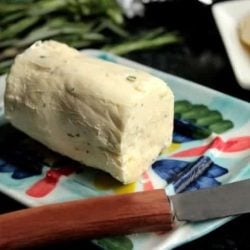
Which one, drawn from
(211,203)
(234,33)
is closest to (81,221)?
(211,203)

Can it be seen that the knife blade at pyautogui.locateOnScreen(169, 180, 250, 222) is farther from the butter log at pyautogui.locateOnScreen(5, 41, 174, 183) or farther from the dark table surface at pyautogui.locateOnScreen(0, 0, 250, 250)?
the dark table surface at pyautogui.locateOnScreen(0, 0, 250, 250)

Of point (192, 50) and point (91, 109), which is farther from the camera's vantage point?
point (192, 50)

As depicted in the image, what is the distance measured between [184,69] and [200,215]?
1.77ft

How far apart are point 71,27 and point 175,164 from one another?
50 centimetres

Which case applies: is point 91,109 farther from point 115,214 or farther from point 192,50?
point 192,50

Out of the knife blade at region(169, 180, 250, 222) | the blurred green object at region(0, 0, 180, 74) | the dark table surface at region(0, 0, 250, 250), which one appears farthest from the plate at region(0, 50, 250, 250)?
the blurred green object at region(0, 0, 180, 74)

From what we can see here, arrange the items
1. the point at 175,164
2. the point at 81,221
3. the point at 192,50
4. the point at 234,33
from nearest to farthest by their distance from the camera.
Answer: the point at 81,221 < the point at 175,164 < the point at 234,33 < the point at 192,50

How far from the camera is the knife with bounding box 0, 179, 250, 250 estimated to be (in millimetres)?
1148

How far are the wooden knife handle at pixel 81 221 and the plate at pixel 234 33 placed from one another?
1.29 ft

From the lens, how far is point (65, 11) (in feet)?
5.78

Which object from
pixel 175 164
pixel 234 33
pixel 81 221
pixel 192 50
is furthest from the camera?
pixel 192 50

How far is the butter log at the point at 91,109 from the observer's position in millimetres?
1237

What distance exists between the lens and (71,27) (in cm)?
173

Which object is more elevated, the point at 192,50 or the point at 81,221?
the point at 81,221
